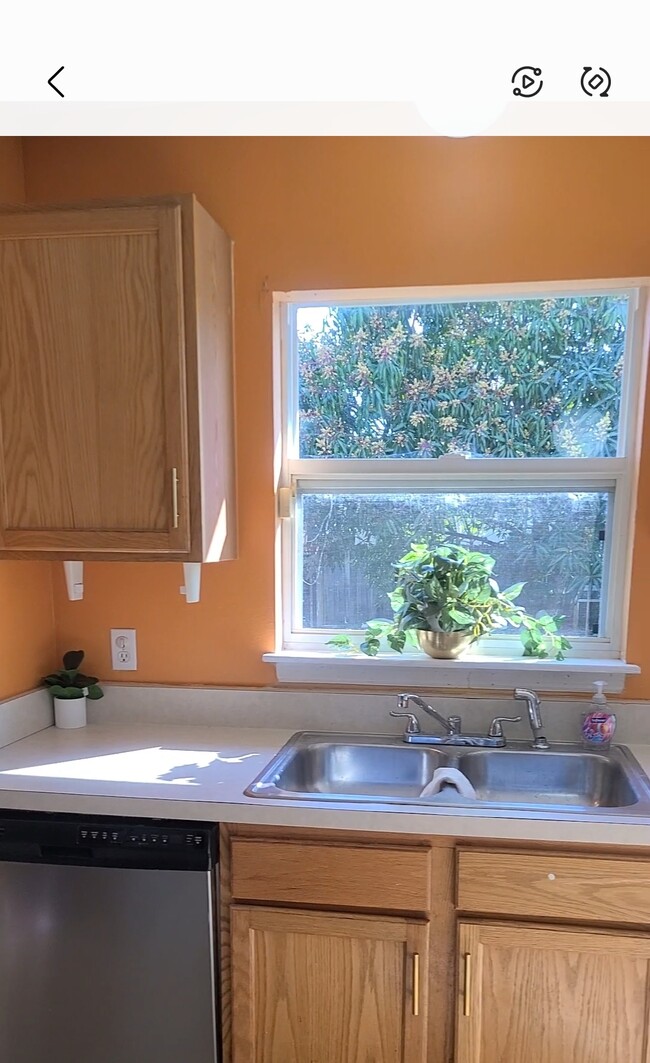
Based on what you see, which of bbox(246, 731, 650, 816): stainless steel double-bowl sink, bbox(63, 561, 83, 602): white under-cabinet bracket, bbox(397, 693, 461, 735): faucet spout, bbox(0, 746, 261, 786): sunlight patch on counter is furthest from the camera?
bbox(63, 561, 83, 602): white under-cabinet bracket

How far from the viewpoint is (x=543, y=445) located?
189 centimetres

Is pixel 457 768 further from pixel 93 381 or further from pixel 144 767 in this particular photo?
pixel 93 381

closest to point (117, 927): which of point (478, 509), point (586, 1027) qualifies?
point (586, 1027)

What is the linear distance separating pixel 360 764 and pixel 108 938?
732 mm

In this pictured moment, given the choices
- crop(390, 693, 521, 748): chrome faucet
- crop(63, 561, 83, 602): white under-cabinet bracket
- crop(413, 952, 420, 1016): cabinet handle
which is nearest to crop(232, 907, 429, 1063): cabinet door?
crop(413, 952, 420, 1016): cabinet handle

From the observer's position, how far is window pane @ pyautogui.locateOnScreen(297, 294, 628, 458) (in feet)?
6.08

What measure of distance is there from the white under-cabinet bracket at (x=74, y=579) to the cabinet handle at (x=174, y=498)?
0.48 m

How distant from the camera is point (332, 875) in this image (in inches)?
56.0

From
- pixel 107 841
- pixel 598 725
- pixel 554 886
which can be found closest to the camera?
pixel 554 886

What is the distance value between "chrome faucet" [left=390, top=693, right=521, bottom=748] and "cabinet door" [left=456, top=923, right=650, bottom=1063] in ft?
1.63

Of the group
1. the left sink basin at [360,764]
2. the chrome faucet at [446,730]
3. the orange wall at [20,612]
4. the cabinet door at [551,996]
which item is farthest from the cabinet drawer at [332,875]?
the orange wall at [20,612]

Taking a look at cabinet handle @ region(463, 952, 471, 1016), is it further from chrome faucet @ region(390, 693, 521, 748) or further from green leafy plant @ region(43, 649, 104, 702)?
green leafy plant @ region(43, 649, 104, 702)

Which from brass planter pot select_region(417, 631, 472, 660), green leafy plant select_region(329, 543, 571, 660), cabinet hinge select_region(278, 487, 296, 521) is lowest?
brass planter pot select_region(417, 631, 472, 660)
